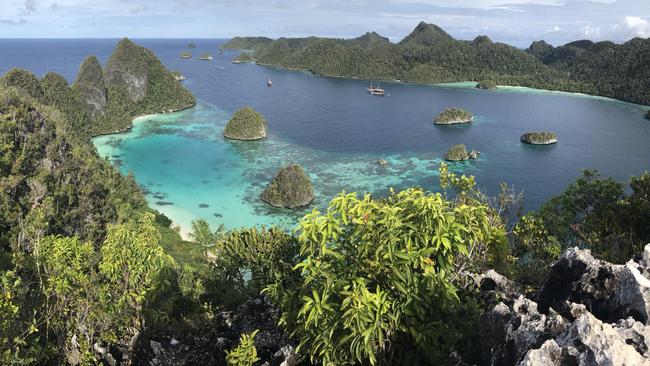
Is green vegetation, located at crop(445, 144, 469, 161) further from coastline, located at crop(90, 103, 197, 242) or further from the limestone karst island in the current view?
coastline, located at crop(90, 103, 197, 242)

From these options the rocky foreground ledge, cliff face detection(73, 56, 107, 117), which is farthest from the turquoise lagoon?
the rocky foreground ledge

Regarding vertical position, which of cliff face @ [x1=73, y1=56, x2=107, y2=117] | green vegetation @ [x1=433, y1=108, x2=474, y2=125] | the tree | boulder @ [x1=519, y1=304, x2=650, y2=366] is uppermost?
cliff face @ [x1=73, y1=56, x2=107, y2=117]

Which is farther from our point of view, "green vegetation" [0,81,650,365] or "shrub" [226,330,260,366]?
"shrub" [226,330,260,366]

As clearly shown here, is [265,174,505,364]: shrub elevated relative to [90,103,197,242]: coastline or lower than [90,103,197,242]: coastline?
elevated

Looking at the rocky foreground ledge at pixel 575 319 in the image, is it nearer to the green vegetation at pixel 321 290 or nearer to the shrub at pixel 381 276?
the green vegetation at pixel 321 290

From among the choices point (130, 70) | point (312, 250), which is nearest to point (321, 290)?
point (312, 250)

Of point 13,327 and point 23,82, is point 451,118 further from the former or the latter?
point 13,327

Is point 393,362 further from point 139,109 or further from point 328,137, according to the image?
point 139,109

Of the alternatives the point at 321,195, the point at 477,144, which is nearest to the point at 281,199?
the point at 321,195
